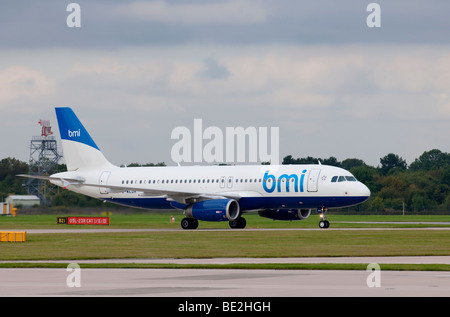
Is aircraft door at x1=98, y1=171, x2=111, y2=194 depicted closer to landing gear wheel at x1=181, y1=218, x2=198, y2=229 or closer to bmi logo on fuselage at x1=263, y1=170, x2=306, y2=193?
landing gear wheel at x1=181, y1=218, x2=198, y2=229

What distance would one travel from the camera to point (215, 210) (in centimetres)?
6925

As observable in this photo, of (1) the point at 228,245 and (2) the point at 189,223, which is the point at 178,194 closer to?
(2) the point at 189,223

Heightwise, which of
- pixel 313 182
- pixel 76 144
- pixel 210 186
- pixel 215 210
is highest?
pixel 76 144

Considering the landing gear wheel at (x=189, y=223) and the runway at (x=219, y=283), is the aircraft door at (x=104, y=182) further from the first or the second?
the runway at (x=219, y=283)

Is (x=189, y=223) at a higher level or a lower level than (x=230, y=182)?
lower

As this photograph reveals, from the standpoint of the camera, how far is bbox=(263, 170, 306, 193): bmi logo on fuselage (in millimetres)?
69312

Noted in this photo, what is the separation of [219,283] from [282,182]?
42923 mm


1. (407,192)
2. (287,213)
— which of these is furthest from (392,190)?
(287,213)

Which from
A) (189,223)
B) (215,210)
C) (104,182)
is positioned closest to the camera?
(215,210)

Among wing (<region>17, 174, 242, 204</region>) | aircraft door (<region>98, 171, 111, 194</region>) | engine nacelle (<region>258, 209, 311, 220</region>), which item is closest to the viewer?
wing (<region>17, 174, 242, 204</region>)

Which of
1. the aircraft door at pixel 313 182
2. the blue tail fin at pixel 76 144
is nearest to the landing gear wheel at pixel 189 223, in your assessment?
the aircraft door at pixel 313 182

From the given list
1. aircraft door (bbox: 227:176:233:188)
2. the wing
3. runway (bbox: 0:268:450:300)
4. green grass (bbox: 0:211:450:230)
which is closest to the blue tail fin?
green grass (bbox: 0:211:450:230)
